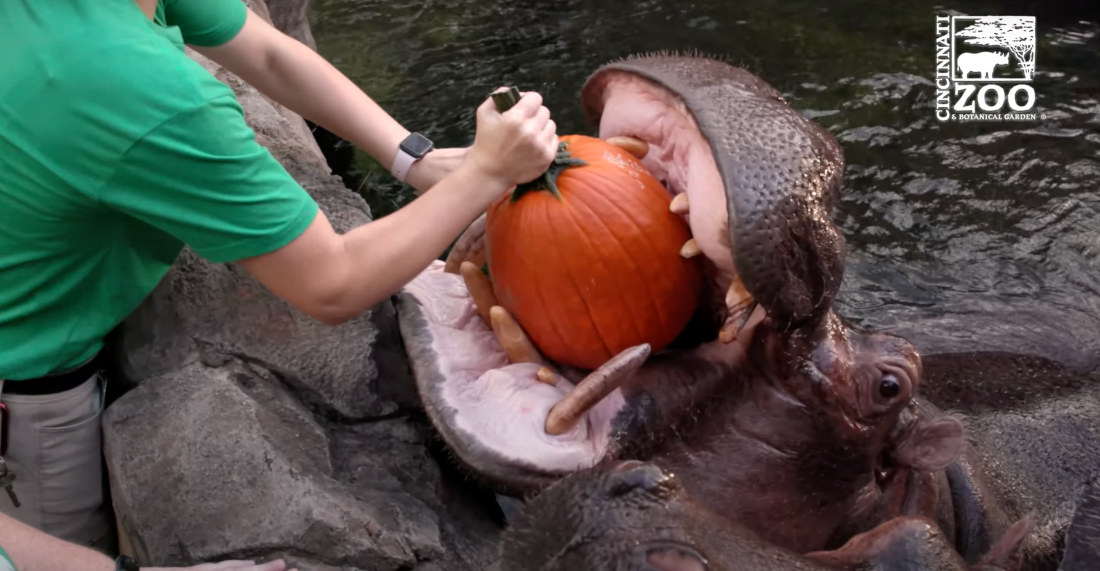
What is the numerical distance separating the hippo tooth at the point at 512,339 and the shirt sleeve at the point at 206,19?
1097 mm

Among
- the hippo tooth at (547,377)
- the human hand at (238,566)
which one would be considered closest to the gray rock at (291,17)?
the hippo tooth at (547,377)

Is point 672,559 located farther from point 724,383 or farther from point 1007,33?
point 1007,33

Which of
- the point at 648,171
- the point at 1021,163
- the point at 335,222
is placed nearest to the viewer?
the point at 648,171

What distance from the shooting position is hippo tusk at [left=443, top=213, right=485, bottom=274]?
2354 millimetres

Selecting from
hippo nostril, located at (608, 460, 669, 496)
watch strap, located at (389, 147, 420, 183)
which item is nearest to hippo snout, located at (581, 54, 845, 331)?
hippo nostril, located at (608, 460, 669, 496)

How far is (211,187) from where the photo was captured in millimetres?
1736

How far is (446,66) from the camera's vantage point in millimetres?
5637

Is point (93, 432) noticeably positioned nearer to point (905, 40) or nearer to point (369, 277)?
point (369, 277)

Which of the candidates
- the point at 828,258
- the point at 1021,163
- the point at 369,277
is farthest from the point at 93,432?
the point at 1021,163

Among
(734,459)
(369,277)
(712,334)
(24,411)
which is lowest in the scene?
(734,459)

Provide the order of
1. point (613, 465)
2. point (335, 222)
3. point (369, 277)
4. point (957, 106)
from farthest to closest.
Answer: point (957, 106)
point (335, 222)
point (369, 277)
point (613, 465)

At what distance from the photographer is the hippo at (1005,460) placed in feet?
7.42

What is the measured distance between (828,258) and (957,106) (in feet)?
11.0

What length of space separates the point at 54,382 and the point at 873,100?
155 inches
